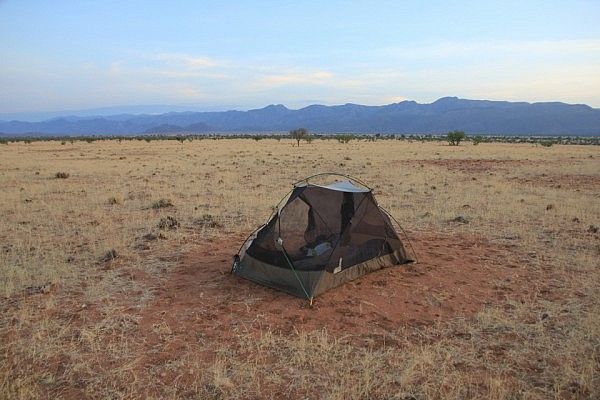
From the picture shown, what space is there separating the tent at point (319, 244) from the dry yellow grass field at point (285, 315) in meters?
0.26

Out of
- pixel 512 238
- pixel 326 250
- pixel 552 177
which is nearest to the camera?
pixel 326 250

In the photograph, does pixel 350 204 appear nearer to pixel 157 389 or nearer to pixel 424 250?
pixel 424 250

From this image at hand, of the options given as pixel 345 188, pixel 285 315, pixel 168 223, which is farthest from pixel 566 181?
pixel 285 315

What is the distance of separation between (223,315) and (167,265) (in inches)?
104

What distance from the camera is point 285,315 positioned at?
6492 mm

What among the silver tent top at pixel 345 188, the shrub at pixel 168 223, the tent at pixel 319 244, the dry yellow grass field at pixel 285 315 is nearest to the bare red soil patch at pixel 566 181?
the dry yellow grass field at pixel 285 315

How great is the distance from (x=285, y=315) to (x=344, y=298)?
105 cm

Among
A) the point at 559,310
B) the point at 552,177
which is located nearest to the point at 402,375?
the point at 559,310

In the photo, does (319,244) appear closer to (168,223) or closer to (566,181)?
(168,223)

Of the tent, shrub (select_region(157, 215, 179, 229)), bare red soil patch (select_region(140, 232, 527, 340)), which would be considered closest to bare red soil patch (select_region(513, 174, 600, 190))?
bare red soil patch (select_region(140, 232, 527, 340))

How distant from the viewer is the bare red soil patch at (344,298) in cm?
623

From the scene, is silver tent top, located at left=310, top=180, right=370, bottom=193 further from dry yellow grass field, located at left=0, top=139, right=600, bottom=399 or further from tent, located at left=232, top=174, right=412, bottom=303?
dry yellow grass field, located at left=0, top=139, right=600, bottom=399

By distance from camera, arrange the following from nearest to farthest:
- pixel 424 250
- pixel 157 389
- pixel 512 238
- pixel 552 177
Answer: pixel 157 389 → pixel 424 250 → pixel 512 238 → pixel 552 177

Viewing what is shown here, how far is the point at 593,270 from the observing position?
820 centimetres
